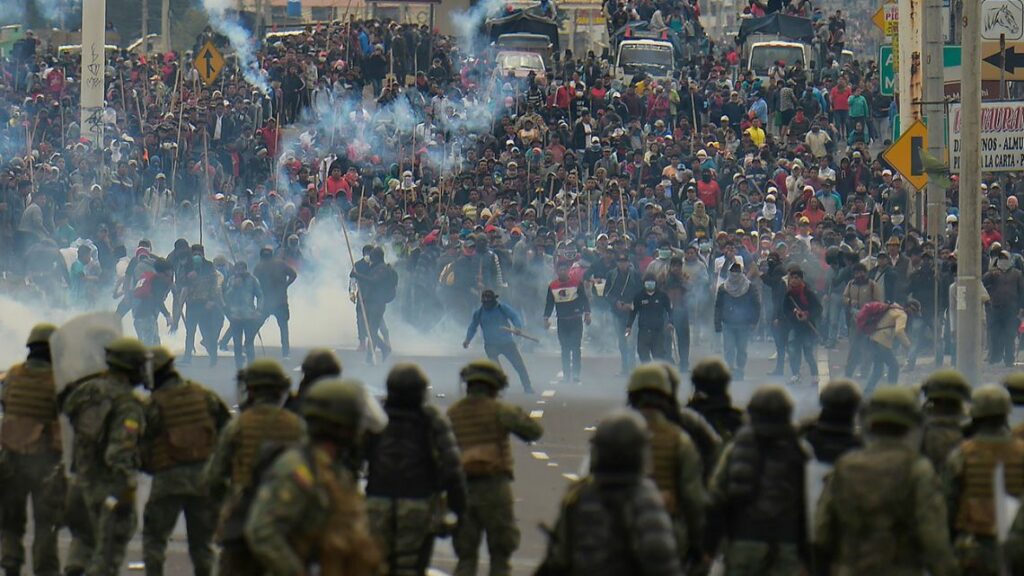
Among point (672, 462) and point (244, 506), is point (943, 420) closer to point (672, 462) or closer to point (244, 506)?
point (672, 462)

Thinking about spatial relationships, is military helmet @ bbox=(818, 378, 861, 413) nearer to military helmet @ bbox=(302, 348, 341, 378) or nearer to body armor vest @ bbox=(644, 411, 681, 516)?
body armor vest @ bbox=(644, 411, 681, 516)

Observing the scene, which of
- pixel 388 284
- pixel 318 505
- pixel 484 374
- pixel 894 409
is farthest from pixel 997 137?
pixel 318 505

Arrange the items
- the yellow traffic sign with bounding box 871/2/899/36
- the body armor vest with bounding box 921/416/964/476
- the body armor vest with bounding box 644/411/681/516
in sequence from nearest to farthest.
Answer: the body armor vest with bounding box 644/411/681/516 < the body armor vest with bounding box 921/416/964/476 < the yellow traffic sign with bounding box 871/2/899/36

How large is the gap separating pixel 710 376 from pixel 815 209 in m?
19.1

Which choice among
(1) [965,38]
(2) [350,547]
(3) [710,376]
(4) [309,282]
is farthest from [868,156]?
(2) [350,547]

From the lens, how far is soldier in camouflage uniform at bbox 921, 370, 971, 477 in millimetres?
9336

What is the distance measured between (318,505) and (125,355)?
3556 mm

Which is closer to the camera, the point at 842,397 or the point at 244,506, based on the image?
the point at 244,506

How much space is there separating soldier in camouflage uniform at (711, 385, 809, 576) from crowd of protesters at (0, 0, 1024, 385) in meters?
12.1

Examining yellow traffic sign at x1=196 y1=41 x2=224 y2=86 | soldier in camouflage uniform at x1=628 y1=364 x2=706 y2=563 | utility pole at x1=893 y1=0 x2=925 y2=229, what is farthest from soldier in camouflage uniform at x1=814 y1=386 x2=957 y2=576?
yellow traffic sign at x1=196 y1=41 x2=224 y2=86

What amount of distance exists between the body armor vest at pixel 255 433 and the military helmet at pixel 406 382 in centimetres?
46

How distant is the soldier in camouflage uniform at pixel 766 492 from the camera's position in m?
8.43

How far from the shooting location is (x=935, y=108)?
75.9 feet

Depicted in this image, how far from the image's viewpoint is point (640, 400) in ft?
29.1
